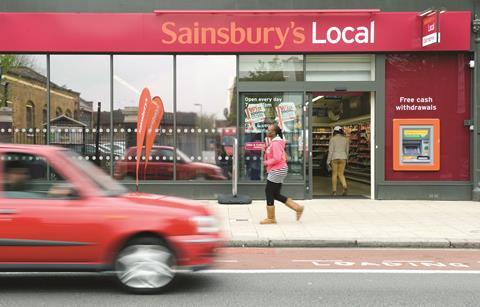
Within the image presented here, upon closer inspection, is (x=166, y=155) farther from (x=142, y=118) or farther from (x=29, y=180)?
(x=29, y=180)

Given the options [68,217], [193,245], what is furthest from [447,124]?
[68,217]

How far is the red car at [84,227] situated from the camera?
5.82 m

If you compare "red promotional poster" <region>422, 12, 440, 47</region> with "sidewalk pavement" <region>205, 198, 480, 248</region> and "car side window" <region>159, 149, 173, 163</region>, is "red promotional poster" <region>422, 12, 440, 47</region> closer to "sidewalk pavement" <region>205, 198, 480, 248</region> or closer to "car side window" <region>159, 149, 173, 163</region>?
"sidewalk pavement" <region>205, 198, 480, 248</region>

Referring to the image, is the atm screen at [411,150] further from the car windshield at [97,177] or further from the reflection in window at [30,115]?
the car windshield at [97,177]

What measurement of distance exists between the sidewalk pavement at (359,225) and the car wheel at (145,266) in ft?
9.36

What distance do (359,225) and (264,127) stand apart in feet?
14.1

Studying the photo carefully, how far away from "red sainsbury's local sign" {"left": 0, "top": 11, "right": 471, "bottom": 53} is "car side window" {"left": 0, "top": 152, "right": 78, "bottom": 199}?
26.5 ft

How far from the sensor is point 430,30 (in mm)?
13133

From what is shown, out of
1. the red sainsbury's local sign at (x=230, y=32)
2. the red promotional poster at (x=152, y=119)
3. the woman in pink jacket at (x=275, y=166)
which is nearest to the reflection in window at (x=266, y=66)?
the red sainsbury's local sign at (x=230, y=32)

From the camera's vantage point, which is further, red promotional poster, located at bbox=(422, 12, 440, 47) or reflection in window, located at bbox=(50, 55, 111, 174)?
reflection in window, located at bbox=(50, 55, 111, 174)

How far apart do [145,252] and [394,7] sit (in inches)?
401

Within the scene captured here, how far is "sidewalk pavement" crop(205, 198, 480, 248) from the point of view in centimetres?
920

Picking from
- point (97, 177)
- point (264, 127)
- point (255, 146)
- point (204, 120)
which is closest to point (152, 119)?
point (204, 120)

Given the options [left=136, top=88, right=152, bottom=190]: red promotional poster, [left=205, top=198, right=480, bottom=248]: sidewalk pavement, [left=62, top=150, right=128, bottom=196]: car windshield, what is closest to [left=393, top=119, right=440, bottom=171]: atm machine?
[left=205, top=198, right=480, bottom=248]: sidewalk pavement
